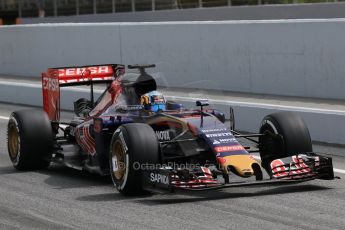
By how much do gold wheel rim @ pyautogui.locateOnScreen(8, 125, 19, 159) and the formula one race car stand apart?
0.04 feet

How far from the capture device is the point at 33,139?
38.2ft

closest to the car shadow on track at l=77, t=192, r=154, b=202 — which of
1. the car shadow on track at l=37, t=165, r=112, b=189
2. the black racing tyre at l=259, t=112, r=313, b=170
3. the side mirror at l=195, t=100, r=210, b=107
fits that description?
the car shadow on track at l=37, t=165, r=112, b=189

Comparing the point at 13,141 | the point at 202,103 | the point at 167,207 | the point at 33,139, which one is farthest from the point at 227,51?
the point at 167,207

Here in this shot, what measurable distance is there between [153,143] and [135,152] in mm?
209

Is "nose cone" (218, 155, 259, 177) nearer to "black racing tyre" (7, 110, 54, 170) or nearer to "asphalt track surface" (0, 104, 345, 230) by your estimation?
"asphalt track surface" (0, 104, 345, 230)

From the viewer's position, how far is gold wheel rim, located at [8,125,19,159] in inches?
478

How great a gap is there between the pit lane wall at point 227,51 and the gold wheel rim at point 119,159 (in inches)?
71.3

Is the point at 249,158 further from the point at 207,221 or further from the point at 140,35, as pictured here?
the point at 140,35

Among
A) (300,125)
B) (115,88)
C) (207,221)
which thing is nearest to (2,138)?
(115,88)

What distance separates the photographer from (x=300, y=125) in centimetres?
1053

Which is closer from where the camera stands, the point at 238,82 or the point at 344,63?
the point at 344,63

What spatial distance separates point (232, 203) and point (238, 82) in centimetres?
812

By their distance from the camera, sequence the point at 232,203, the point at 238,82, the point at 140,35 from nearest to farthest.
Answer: the point at 232,203, the point at 238,82, the point at 140,35

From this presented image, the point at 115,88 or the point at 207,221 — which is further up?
the point at 115,88
